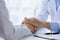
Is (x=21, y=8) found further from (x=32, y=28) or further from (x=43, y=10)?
(x=32, y=28)

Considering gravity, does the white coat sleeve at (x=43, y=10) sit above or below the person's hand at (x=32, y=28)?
above

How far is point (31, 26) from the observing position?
108cm

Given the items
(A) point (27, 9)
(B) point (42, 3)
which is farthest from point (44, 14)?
(A) point (27, 9)

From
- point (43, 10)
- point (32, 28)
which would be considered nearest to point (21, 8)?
point (43, 10)

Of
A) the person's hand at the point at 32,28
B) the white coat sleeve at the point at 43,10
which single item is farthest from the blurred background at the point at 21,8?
the person's hand at the point at 32,28

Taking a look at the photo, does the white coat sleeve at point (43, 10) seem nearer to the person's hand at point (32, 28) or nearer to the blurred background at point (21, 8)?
the blurred background at point (21, 8)

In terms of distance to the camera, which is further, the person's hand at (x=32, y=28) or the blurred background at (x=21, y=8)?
the blurred background at (x=21, y=8)

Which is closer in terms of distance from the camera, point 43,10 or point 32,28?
point 32,28

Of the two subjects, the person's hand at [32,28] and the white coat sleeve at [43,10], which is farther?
the white coat sleeve at [43,10]

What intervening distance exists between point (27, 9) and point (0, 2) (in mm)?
1106

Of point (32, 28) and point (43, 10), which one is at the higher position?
point (43, 10)

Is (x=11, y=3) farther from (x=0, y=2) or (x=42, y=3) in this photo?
(x=0, y=2)

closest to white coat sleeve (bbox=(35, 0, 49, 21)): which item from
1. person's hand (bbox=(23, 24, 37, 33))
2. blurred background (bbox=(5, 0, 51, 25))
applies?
blurred background (bbox=(5, 0, 51, 25))

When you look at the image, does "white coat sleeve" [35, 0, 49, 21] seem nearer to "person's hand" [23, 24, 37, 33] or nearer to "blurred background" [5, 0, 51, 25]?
"blurred background" [5, 0, 51, 25]
